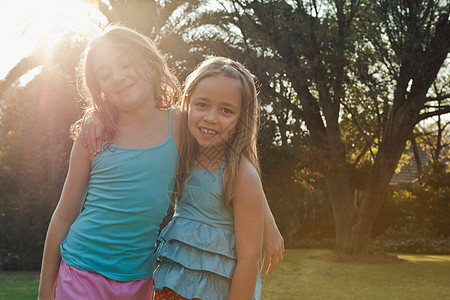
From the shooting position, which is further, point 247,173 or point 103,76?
point 103,76

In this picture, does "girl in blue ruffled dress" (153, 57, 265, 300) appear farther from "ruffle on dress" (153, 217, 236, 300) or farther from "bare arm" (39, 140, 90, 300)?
"bare arm" (39, 140, 90, 300)

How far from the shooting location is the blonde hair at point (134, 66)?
2205mm

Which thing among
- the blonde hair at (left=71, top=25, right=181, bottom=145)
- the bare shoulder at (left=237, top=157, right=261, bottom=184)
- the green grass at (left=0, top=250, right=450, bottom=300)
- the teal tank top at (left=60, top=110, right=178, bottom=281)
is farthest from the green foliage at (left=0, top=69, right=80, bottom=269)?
the bare shoulder at (left=237, top=157, right=261, bottom=184)

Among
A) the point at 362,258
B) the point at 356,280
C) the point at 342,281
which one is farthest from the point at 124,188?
the point at 362,258

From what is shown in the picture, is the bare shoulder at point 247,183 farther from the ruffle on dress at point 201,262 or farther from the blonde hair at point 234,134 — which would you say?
the ruffle on dress at point 201,262

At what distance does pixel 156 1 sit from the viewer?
11.5m

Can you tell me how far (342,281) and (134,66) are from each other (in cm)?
770

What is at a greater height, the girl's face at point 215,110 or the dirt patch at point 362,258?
the girl's face at point 215,110

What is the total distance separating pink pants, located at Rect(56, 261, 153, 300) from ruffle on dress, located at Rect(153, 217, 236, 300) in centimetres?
13

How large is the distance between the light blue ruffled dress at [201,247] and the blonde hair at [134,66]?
1.38ft

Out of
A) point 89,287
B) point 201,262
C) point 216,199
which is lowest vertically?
point 89,287

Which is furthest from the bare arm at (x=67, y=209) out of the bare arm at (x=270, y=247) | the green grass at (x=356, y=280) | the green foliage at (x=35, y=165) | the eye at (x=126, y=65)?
the green foliage at (x=35, y=165)

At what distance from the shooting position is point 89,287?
1.99 meters

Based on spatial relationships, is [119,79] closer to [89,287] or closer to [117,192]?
[117,192]
